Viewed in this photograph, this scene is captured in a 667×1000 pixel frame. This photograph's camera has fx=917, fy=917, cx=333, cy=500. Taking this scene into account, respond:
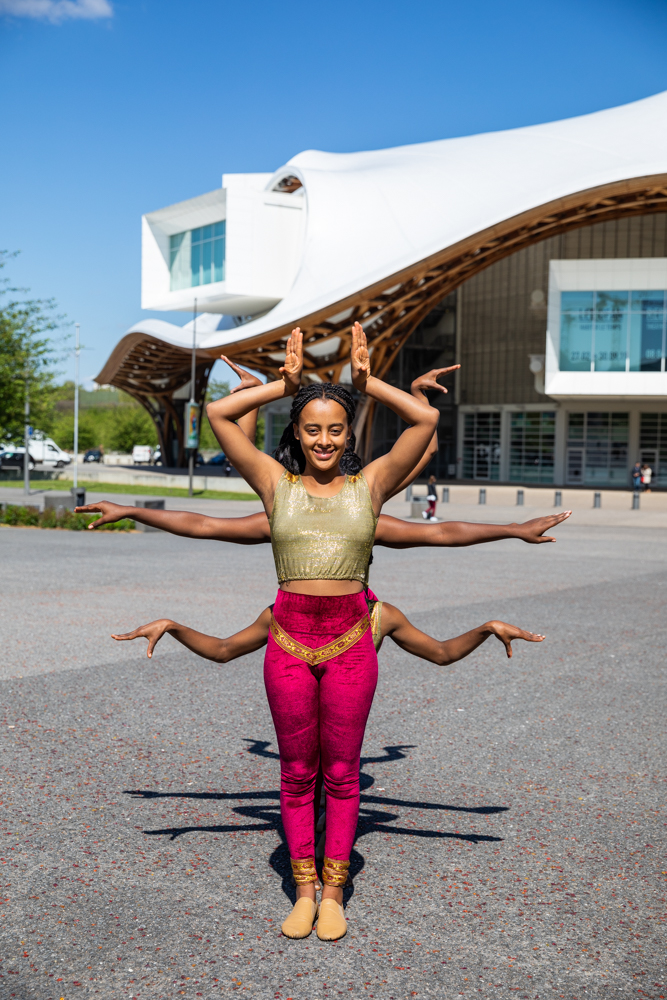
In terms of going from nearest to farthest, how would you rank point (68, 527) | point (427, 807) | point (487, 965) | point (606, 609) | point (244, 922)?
1. point (487, 965)
2. point (244, 922)
3. point (427, 807)
4. point (606, 609)
5. point (68, 527)

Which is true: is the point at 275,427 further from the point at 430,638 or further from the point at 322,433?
the point at 322,433

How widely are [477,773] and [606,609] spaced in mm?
6125

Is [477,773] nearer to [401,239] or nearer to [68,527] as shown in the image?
[68,527]

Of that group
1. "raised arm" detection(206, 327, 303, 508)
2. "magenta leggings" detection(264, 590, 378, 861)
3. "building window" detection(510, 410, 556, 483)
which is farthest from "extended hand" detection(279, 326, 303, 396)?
"building window" detection(510, 410, 556, 483)

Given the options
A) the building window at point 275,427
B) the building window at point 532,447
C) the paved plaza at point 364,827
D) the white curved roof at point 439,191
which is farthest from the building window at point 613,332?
the paved plaza at point 364,827

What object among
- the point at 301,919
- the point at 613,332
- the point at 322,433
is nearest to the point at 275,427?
the point at 613,332

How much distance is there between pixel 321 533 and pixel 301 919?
1.42 m

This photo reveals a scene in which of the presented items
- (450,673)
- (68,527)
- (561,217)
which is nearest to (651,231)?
(561,217)

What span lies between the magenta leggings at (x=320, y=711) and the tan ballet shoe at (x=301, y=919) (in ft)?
0.54

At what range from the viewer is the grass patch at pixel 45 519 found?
2116 centimetres

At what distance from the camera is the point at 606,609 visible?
35.4 ft

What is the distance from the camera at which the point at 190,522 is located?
370 cm

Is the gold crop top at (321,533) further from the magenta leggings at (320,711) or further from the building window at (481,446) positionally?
the building window at (481,446)

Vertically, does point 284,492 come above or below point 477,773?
above
